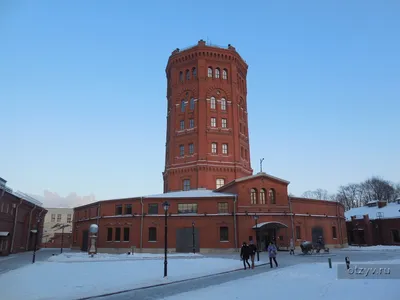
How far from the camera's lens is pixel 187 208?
39625 millimetres

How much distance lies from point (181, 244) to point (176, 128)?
19.3 m

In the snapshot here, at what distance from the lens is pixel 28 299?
11555 mm

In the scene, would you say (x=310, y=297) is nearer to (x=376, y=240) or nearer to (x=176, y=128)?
(x=176, y=128)

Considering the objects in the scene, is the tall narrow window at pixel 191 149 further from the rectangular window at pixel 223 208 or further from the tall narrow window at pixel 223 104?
the rectangular window at pixel 223 208

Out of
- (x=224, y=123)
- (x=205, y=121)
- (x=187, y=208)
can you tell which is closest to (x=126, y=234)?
(x=187, y=208)

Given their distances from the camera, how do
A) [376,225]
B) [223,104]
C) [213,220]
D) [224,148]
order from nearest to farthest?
[213,220], [224,148], [223,104], [376,225]

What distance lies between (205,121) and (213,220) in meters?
16.2

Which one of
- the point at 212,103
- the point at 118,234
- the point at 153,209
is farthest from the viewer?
the point at 212,103

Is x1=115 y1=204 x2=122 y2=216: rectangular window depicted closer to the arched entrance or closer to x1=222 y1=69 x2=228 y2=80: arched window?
the arched entrance

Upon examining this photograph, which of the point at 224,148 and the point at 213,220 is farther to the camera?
the point at 224,148

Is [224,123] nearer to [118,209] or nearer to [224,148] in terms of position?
[224,148]

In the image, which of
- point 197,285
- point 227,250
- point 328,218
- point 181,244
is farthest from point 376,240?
point 197,285

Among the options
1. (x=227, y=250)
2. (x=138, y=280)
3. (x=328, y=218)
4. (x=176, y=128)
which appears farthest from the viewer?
(x=176, y=128)

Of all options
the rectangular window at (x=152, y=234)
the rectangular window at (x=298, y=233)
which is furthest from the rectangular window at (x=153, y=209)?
the rectangular window at (x=298, y=233)
